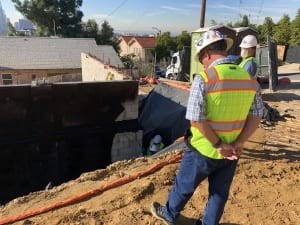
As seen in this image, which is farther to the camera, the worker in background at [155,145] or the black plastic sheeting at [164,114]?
the black plastic sheeting at [164,114]

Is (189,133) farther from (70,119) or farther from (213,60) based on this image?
(70,119)

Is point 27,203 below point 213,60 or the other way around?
below

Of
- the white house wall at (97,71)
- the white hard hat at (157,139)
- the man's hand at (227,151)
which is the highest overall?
the man's hand at (227,151)

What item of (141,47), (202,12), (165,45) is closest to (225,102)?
(202,12)

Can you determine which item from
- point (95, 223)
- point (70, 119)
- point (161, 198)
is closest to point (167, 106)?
point (70, 119)

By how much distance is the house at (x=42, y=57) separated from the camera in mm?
34097

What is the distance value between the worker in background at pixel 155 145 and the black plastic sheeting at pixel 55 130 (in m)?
0.94

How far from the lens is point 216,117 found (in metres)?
2.61

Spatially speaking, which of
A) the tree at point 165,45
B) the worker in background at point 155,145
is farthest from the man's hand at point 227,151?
the tree at point 165,45

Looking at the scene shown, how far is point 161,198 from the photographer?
13.6 ft

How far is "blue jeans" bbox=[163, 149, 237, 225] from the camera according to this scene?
2.78 meters

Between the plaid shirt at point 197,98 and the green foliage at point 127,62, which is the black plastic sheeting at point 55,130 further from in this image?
the green foliage at point 127,62

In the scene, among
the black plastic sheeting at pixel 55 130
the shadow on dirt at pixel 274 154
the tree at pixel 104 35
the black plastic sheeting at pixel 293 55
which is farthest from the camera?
the tree at pixel 104 35

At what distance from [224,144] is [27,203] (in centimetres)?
272
